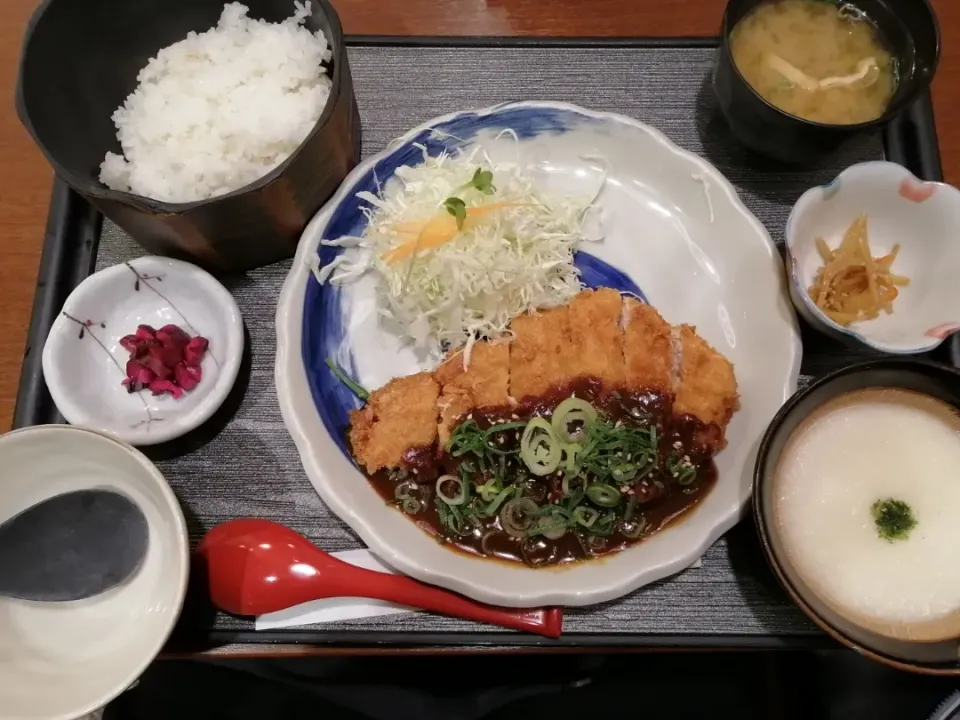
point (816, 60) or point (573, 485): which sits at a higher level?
point (816, 60)

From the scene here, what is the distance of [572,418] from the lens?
1849 mm

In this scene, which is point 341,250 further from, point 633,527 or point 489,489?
point 633,527

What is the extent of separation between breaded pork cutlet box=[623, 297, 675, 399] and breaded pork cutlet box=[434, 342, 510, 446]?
0.34 meters

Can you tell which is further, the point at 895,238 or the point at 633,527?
the point at 895,238

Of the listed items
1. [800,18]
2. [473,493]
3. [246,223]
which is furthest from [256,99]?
[800,18]

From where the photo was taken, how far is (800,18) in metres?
2.08

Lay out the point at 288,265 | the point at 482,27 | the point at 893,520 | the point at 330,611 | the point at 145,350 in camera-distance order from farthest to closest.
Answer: the point at 482,27
the point at 288,265
the point at 145,350
the point at 330,611
the point at 893,520

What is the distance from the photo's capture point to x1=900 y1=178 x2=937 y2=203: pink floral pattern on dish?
1914mm

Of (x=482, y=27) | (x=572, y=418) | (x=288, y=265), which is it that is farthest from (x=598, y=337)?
(x=482, y=27)

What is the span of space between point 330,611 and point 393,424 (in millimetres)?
496

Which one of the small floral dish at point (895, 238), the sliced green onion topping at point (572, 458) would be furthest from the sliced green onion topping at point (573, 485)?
the small floral dish at point (895, 238)

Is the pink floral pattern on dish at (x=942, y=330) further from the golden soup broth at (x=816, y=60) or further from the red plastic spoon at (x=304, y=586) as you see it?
the red plastic spoon at (x=304, y=586)

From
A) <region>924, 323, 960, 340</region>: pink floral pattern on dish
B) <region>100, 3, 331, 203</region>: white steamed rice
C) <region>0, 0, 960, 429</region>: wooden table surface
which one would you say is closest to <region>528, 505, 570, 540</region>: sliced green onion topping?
<region>924, 323, 960, 340</region>: pink floral pattern on dish

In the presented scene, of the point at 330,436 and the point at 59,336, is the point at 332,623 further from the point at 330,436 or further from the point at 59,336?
the point at 59,336
